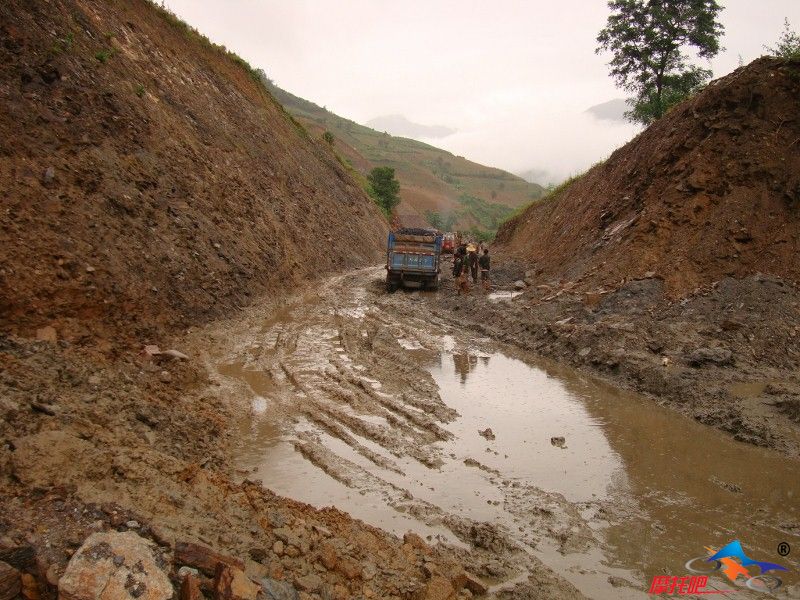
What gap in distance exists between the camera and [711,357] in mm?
9070

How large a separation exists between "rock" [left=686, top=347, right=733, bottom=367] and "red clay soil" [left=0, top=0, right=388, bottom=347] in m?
9.08

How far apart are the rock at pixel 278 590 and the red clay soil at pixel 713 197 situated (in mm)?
10753

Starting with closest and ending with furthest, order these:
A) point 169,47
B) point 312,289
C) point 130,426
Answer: point 130,426 < point 312,289 < point 169,47

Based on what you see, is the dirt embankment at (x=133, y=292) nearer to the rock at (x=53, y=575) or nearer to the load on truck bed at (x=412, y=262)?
the rock at (x=53, y=575)

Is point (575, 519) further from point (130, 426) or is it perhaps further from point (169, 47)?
point (169, 47)

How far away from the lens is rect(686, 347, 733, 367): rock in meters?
9.00

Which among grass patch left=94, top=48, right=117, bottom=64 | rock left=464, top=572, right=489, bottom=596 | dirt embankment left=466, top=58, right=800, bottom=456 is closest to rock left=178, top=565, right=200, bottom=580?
rock left=464, top=572, right=489, bottom=596

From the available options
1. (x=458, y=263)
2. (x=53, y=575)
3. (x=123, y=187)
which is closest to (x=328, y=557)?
(x=53, y=575)

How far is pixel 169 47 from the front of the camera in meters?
19.8

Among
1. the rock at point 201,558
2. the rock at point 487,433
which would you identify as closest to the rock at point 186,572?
the rock at point 201,558

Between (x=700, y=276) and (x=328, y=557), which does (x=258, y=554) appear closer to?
(x=328, y=557)

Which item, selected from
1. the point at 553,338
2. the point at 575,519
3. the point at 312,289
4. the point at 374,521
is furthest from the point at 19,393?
the point at 312,289

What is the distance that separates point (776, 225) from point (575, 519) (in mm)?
10065

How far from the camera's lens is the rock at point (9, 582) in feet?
9.22
